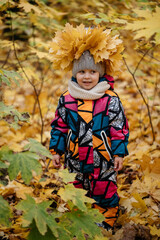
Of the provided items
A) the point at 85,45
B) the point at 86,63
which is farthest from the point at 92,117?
the point at 85,45

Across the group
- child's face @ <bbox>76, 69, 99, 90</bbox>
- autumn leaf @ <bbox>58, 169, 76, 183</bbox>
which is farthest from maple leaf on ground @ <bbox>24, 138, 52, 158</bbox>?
child's face @ <bbox>76, 69, 99, 90</bbox>

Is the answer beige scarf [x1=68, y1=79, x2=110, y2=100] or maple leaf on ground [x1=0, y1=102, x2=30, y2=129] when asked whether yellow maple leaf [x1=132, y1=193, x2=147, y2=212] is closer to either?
beige scarf [x1=68, y1=79, x2=110, y2=100]

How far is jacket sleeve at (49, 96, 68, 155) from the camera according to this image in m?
1.95

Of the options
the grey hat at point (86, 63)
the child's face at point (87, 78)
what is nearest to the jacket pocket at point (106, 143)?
the child's face at point (87, 78)

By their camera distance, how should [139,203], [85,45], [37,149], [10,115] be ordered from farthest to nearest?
[139,203] < [85,45] < [10,115] < [37,149]

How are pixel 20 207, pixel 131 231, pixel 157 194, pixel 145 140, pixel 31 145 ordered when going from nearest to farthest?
pixel 20 207 < pixel 31 145 < pixel 131 231 < pixel 157 194 < pixel 145 140

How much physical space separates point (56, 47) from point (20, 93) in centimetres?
434

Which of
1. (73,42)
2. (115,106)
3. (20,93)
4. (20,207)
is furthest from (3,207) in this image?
(20,93)

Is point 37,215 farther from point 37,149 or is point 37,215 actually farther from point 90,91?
point 90,91

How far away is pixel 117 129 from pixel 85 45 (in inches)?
27.4

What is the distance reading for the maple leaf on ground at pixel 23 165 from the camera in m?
1.16

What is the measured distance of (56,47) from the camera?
1.91 metres

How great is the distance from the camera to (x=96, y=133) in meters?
1.83

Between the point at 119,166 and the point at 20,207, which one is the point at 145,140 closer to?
the point at 119,166
